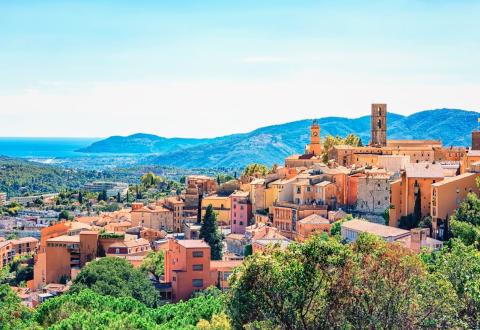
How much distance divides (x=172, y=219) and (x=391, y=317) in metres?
59.5

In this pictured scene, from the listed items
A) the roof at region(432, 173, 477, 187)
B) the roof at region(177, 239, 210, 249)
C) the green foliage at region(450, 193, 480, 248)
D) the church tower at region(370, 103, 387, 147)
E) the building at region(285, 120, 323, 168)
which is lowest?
the roof at region(177, 239, 210, 249)

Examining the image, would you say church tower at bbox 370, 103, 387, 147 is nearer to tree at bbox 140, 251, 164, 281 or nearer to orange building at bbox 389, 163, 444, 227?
orange building at bbox 389, 163, 444, 227

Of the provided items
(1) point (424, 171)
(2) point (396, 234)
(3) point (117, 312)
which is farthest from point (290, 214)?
(3) point (117, 312)

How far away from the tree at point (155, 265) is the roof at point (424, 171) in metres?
19.9

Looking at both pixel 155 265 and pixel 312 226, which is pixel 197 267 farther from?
pixel 312 226

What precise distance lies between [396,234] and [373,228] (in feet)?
8.35

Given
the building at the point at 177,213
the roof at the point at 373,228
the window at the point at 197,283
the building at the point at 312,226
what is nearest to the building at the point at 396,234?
the roof at the point at 373,228

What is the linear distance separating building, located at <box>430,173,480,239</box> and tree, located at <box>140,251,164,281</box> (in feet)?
67.1

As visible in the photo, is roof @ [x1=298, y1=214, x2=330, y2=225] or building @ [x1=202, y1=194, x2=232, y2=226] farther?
building @ [x1=202, y1=194, x2=232, y2=226]

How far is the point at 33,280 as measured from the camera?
227 ft

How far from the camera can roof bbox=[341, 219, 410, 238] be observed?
54900 millimetres

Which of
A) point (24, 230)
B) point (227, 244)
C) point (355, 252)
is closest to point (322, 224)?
point (227, 244)

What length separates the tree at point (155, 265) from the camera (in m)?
62.3

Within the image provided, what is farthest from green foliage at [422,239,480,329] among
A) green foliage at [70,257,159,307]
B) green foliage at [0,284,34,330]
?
green foliage at [70,257,159,307]
